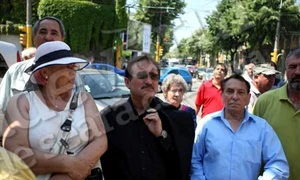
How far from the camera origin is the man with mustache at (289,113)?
9.26 feet

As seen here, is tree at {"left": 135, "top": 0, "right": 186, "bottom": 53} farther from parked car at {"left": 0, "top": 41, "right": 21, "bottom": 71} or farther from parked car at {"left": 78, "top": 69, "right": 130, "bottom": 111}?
parked car at {"left": 0, "top": 41, "right": 21, "bottom": 71}

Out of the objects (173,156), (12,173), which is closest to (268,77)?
(173,156)

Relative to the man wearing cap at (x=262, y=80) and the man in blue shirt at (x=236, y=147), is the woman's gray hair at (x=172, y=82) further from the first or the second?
the man wearing cap at (x=262, y=80)

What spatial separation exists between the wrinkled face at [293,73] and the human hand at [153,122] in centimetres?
122

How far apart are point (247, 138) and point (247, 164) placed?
0.60ft

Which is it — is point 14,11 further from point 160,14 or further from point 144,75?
point 144,75

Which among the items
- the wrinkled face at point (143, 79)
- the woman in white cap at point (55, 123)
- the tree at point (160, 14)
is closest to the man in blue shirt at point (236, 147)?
the wrinkled face at point (143, 79)

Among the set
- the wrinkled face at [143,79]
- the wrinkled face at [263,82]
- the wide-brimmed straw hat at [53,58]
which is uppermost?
the wide-brimmed straw hat at [53,58]

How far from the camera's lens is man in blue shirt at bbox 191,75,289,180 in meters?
2.52

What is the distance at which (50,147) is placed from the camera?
196 cm

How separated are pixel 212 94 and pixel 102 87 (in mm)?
2681

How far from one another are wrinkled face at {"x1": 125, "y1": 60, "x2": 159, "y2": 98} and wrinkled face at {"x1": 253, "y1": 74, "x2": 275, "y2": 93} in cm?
286

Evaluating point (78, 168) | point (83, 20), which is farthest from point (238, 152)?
point (83, 20)

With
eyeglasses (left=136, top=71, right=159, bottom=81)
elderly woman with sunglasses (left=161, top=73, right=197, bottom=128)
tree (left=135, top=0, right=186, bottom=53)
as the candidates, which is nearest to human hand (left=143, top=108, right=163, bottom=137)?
eyeglasses (left=136, top=71, right=159, bottom=81)
